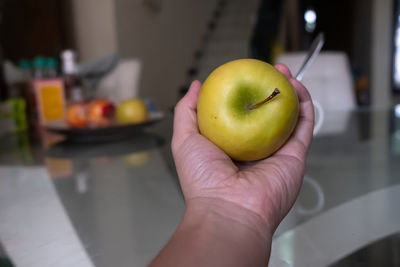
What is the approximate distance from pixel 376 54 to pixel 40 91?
12.4 ft

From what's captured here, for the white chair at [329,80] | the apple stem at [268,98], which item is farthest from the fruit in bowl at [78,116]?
the white chair at [329,80]

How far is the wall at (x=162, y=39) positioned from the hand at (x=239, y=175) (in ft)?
9.87

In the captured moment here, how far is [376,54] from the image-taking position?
3928mm

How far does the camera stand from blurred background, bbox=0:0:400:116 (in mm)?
3209

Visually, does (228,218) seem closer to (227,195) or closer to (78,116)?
(227,195)

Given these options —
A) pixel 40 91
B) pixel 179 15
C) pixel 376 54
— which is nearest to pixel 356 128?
pixel 40 91

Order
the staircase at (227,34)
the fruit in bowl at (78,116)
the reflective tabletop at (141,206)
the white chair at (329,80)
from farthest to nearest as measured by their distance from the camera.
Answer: the staircase at (227,34), the white chair at (329,80), the fruit in bowl at (78,116), the reflective tabletop at (141,206)

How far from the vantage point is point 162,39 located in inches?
163

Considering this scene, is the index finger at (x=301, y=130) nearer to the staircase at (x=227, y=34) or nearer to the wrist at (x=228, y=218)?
the wrist at (x=228, y=218)

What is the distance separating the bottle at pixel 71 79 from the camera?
1.30m

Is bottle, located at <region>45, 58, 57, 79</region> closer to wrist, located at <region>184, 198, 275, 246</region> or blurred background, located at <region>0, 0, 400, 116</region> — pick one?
blurred background, located at <region>0, 0, 400, 116</region>

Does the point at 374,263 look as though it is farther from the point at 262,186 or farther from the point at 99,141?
the point at 99,141

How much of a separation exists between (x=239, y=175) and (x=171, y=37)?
4.16 meters

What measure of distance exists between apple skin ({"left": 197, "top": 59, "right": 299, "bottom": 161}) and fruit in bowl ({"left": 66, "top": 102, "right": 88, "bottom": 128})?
78 cm
